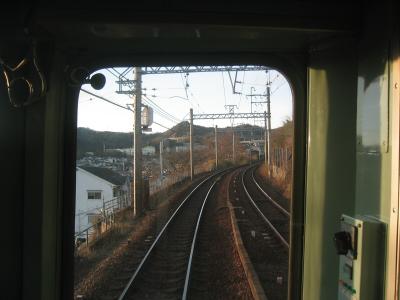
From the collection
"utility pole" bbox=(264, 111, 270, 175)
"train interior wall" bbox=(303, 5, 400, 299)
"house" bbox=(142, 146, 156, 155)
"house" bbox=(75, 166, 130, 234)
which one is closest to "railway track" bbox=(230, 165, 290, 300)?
"utility pole" bbox=(264, 111, 270, 175)

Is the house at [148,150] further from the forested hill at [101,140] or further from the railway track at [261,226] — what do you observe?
the railway track at [261,226]

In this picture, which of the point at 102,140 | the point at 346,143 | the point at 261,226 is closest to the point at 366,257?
the point at 346,143

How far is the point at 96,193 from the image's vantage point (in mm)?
2629

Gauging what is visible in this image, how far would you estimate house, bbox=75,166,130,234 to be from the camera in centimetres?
249

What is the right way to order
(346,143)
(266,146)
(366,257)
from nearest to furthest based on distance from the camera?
1. (366,257)
2. (346,143)
3. (266,146)

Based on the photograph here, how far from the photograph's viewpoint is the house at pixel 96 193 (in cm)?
249

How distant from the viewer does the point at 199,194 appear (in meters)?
3.77

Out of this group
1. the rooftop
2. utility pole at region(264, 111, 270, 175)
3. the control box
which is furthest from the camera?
utility pole at region(264, 111, 270, 175)

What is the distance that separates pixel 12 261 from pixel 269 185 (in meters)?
1.96

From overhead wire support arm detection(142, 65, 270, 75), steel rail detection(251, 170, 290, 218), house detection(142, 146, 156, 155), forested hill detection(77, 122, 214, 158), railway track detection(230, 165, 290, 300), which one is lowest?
railway track detection(230, 165, 290, 300)

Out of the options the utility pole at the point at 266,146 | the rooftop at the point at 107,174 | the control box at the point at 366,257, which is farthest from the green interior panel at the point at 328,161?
the rooftop at the point at 107,174

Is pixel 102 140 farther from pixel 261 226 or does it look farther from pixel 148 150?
pixel 261 226

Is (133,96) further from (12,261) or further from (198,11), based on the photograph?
(12,261)

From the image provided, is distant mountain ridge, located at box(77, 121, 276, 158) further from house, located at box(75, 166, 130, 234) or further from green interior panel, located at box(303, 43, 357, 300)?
green interior panel, located at box(303, 43, 357, 300)
